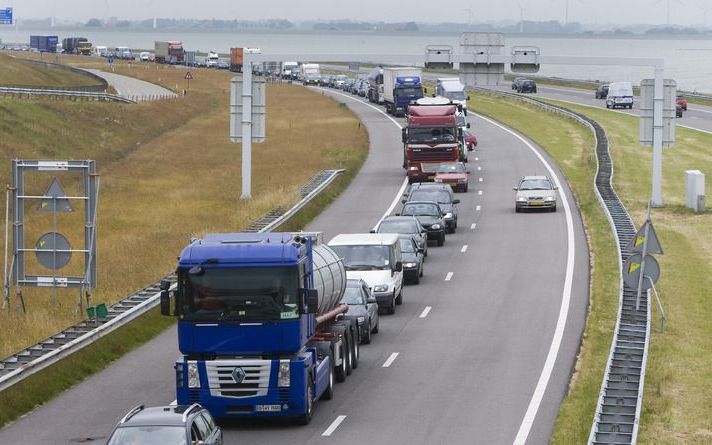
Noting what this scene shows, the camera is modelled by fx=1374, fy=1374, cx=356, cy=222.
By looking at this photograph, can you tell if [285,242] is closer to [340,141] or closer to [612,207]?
[612,207]

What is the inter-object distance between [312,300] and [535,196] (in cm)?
3293

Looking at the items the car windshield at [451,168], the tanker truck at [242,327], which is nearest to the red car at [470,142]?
the car windshield at [451,168]

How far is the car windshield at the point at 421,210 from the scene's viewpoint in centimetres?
4697

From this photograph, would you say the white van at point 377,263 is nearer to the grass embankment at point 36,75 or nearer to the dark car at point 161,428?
the dark car at point 161,428

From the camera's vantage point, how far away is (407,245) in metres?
39.7

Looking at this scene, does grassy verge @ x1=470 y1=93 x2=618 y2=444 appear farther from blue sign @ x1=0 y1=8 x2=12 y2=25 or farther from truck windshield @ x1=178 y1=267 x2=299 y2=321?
blue sign @ x1=0 y1=8 x2=12 y2=25

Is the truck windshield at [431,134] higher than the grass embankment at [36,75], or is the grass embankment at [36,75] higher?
the grass embankment at [36,75]

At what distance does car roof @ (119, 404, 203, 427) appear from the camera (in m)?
17.0

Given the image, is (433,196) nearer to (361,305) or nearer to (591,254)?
(591,254)

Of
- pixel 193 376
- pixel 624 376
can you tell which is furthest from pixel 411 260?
pixel 193 376

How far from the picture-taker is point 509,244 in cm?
4638

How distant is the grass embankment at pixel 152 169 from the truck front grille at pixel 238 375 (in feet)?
12.4

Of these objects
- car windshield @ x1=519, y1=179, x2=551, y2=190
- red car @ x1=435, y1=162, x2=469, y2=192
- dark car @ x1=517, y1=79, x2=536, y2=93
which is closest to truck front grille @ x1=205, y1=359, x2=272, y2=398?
car windshield @ x1=519, y1=179, x2=551, y2=190

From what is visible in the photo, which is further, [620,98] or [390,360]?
[620,98]
